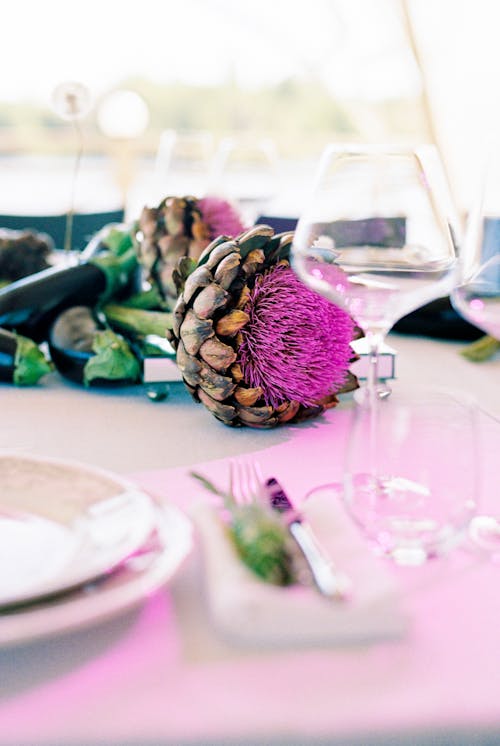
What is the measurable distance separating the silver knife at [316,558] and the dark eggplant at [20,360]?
51cm

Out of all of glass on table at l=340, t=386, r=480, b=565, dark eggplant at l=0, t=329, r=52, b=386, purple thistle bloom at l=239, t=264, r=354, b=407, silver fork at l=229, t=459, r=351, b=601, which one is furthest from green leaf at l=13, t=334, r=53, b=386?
glass on table at l=340, t=386, r=480, b=565

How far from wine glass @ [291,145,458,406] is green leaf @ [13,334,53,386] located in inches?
18.4

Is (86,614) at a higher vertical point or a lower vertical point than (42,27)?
lower

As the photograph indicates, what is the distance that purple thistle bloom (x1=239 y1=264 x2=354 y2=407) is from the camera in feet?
2.49

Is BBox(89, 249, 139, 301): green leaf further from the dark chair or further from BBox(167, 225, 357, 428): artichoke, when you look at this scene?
the dark chair

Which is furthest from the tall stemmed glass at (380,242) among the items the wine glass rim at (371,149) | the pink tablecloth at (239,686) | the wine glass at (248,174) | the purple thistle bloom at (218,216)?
the wine glass at (248,174)

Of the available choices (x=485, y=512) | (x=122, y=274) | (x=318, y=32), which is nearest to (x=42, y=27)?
(x=318, y=32)

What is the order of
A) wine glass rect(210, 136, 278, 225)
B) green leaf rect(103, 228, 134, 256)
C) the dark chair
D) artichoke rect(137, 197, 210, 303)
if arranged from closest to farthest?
artichoke rect(137, 197, 210, 303) < green leaf rect(103, 228, 134, 256) < wine glass rect(210, 136, 278, 225) < the dark chair

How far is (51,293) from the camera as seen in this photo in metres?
1.02

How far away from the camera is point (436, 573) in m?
0.51

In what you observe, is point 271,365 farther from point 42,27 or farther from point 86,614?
point 42,27

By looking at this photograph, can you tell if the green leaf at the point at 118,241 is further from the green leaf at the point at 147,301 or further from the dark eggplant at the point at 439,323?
the dark eggplant at the point at 439,323

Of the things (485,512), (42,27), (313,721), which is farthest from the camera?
(42,27)

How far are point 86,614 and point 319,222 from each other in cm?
34
